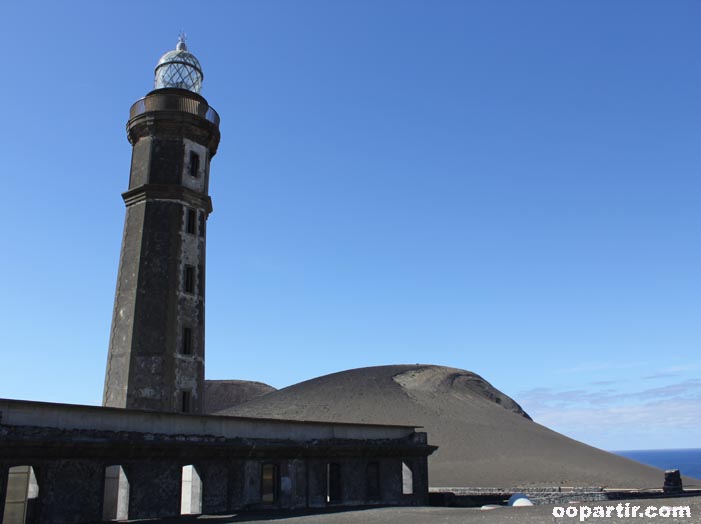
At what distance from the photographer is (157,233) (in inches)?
962

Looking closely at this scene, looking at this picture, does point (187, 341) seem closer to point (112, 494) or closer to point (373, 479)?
point (112, 494)

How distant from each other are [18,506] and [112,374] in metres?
6.35

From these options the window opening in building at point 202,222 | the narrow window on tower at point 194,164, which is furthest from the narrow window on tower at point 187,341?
the narrow window on tower at point 194,164

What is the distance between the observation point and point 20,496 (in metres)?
17.7

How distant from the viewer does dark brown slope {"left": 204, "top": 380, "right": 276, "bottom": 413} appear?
9044 centimetres

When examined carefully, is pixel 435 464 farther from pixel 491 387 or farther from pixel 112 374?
pixel 112 374

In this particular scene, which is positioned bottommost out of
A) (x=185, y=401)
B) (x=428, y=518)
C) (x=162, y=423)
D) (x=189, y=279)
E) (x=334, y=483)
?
(x=428, y=518)

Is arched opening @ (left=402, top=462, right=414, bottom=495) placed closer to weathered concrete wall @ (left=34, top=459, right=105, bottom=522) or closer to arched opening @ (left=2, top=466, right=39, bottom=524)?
weathered concrete wall @ (left=34, top=459, right=105, bottom=522)

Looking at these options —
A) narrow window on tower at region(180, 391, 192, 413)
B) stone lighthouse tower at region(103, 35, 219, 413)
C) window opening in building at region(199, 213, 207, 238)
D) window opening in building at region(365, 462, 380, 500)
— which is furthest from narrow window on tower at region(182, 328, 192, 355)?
window opening in building at region(365, 462, 380, 500)

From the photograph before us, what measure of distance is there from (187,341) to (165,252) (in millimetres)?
3589

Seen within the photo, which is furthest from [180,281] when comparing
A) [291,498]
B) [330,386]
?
[330,386]

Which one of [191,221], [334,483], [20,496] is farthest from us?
[191,221]

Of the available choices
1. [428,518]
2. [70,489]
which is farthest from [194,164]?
[428,518]

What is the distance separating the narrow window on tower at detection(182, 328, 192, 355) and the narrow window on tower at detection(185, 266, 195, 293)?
162 cm
